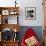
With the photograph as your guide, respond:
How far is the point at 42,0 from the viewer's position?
6.11m

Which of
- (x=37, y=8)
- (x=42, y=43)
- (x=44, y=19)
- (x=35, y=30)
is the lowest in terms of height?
(x=42, y=43)

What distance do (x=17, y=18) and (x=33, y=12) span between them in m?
0.66

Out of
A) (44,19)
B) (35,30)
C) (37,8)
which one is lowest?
(35,30)

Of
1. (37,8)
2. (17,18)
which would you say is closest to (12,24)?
(17,18)

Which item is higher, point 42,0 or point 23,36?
point 42,0

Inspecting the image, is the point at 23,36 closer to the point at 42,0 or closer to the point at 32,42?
the point at 32,42

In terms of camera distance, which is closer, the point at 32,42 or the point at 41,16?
the point at 32,42

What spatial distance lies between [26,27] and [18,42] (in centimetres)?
66

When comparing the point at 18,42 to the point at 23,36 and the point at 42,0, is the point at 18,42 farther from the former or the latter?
the point at 42,0

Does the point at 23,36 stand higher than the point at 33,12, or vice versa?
the point at 33,12

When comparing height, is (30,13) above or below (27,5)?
below

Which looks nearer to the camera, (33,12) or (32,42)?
(32,42)

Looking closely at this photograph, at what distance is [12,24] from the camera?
6.04 m

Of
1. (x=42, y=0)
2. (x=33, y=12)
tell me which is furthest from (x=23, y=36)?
(x=42, y=0)
